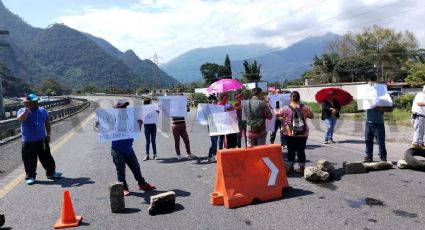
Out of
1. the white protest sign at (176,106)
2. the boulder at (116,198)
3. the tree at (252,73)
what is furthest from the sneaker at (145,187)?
the tree at (252,73)

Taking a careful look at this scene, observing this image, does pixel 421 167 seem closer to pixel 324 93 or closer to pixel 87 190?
pixel 324 93

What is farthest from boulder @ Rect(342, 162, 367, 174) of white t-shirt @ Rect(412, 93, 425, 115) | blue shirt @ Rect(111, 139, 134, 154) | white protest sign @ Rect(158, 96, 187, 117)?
white protest sign @ Rect(158, 96, 187, 117)

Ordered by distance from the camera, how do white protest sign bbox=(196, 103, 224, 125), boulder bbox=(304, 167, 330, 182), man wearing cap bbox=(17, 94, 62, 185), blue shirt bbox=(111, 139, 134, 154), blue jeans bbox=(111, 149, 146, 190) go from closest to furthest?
blue jeans bbox=(111, 149, 146, 190) < blue shirt bbox=(111, 139, 134, 154) < boulder bbox=(304, 167, 330, 182) < man wearing cap bbox=(17, 94, 62, 185) < white protest sign bbox=(196, 103, 224, 125)

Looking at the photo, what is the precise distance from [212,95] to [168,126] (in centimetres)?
1083

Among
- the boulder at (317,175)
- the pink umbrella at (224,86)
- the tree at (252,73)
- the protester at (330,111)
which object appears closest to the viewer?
the boulder at (317,175)

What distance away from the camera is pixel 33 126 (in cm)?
953

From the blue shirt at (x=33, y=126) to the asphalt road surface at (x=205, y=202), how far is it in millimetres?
934

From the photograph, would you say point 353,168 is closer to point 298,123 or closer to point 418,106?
point 298,123

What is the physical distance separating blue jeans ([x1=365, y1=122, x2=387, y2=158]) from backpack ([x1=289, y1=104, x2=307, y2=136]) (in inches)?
75.8

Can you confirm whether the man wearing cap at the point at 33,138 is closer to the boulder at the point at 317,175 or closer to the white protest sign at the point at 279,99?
the boulder at the point at 317,175

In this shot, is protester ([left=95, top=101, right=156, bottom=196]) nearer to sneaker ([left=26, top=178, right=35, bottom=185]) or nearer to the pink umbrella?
sneaker ([left=26, top=178, right=35, bottom=185])

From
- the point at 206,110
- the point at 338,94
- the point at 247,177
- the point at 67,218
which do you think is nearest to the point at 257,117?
the point at 206,110

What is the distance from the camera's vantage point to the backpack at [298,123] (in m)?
9.00

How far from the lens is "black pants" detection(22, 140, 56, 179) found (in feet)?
30.8
